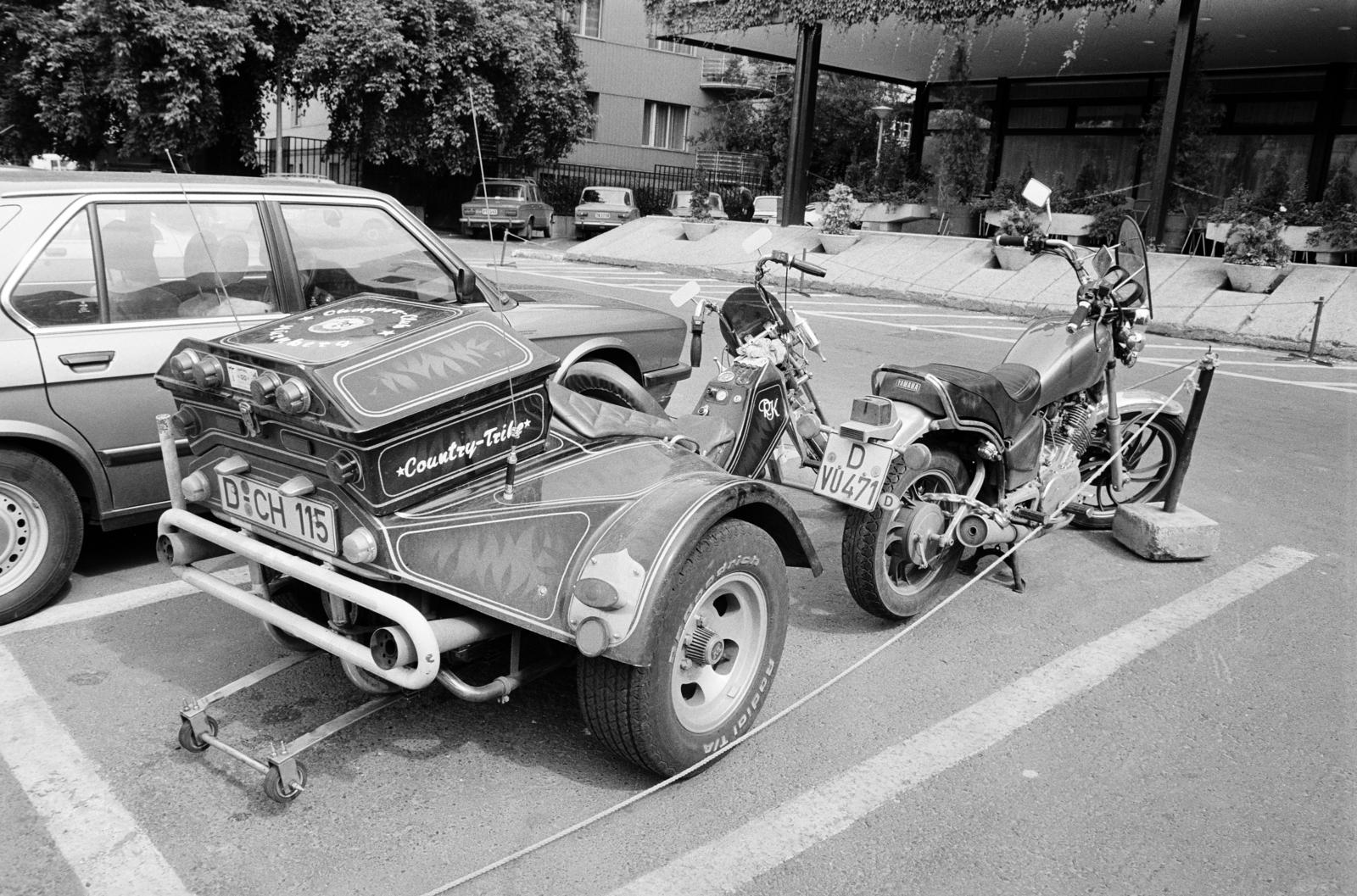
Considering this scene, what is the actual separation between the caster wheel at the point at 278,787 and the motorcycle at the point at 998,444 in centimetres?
216

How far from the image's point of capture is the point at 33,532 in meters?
4.11

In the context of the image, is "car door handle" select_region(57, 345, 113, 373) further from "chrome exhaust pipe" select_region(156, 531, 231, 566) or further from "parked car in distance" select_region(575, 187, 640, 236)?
"parked car in distance" select_region(575, 187, 640, 236)


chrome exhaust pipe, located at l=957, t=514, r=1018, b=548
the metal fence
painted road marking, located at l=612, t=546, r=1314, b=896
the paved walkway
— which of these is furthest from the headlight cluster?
the metal fence

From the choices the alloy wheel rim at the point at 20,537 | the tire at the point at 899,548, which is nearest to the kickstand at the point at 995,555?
the tire at the point at 899,548

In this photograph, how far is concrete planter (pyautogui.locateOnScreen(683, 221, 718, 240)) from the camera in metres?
21.7

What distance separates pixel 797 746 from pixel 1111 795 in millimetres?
973

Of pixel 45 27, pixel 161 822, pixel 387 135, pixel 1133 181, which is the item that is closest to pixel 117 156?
pixel 45 27

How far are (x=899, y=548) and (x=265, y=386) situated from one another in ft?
8.44

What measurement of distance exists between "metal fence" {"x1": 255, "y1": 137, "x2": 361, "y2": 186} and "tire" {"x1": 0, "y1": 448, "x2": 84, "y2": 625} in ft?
76.2

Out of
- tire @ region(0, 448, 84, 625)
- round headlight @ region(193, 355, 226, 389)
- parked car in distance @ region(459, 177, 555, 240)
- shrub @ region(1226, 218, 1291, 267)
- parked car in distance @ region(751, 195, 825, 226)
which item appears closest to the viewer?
round headlight @ region(193, 355, 226, 389)

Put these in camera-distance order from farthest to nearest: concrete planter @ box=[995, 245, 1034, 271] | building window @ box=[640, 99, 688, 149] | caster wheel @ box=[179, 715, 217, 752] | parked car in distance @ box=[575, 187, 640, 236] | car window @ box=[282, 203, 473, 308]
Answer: building window @ box=[640, 99, 688, 149], parked car in distance @ box=[575, 187, 640, 236], concrete planter @ box=[995, 245, 1034, 271], car window @ box=[282, 203, 473, 308], caster wheel @ box=[179, 715, 217, 752]

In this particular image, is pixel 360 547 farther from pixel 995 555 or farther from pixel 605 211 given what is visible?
pixel 605 211

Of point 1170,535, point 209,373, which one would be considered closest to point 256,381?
point 209,373

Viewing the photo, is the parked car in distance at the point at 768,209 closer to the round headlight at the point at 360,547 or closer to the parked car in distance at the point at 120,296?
the parked car in distance at the point at 120,296
